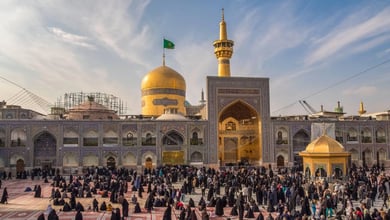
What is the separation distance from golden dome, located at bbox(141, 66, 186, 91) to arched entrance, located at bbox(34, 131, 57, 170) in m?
12.3

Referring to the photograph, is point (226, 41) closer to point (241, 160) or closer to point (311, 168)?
point (241, 160)

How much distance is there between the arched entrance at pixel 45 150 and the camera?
27.1 meters

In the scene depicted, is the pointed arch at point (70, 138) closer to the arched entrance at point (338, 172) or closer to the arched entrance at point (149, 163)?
the arched entrance at point (149, 163)

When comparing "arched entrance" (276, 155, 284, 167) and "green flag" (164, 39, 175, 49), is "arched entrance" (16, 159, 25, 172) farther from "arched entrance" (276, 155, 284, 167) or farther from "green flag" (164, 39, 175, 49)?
"arched entrance" (276, 155, 284, 167)

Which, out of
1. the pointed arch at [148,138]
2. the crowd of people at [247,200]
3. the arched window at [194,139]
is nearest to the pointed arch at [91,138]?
the pointed arch at [148,138]

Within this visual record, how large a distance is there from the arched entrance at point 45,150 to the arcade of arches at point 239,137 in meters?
15.0

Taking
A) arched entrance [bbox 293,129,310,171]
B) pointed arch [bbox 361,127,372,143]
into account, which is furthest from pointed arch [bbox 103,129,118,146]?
pointed arch [bbox 361,127,372,143]

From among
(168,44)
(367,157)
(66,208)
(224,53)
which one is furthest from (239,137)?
(66,208)

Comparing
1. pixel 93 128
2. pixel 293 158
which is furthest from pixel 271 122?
pixel 93 128

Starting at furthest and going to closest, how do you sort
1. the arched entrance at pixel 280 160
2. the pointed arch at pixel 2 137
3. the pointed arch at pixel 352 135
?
the pointed arch at pixel 352 135
the arched entrance at pixel 280 160
the pointed arch at pixel 2 137

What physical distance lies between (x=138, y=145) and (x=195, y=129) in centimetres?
507

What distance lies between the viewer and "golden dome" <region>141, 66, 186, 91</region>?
36.2 meters

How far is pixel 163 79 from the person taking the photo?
119 ft

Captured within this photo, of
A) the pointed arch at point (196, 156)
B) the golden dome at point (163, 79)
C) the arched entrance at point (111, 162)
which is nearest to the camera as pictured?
the arched entrance at point (111, 162)
